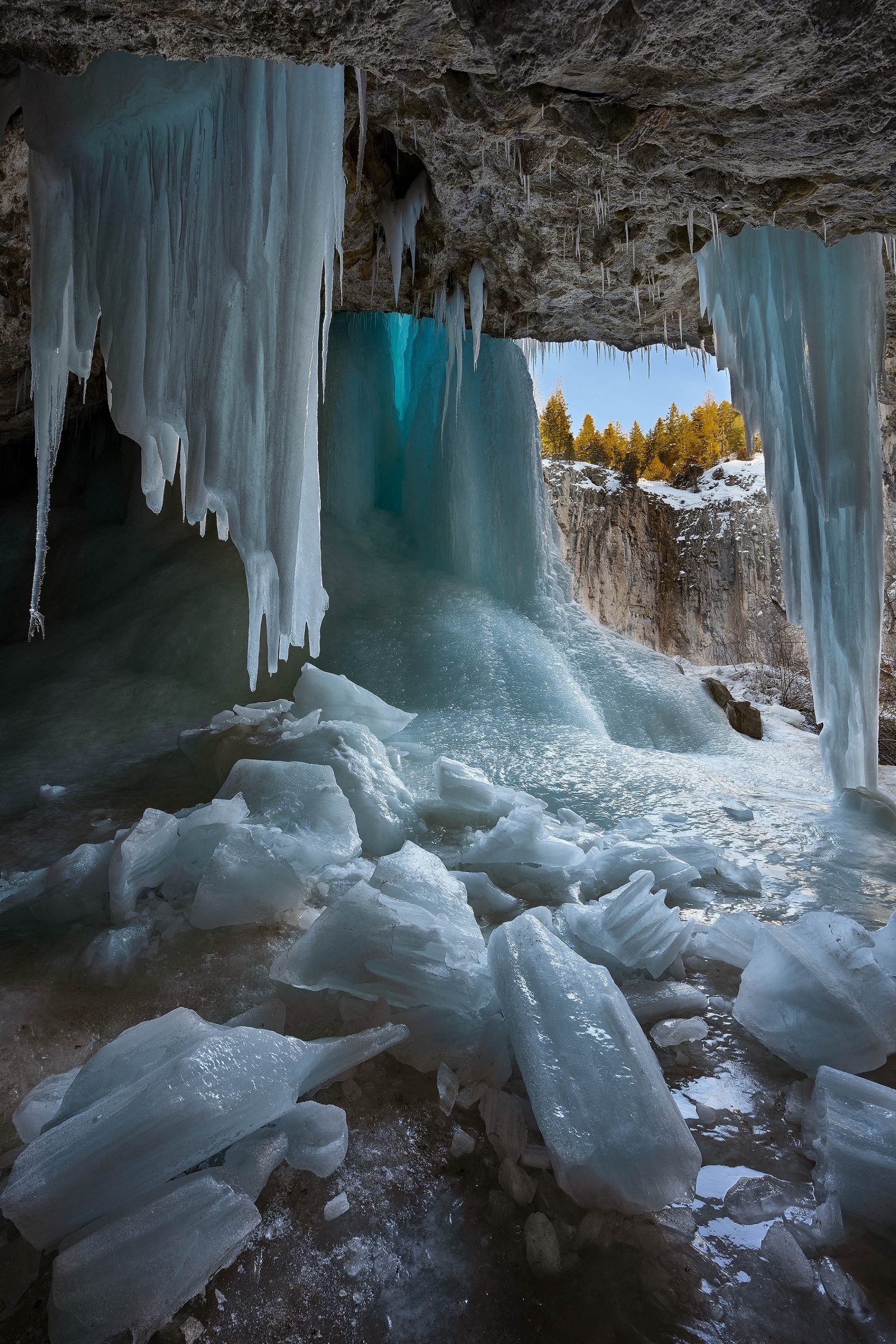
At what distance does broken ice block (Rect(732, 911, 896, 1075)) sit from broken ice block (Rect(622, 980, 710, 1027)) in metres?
0.09

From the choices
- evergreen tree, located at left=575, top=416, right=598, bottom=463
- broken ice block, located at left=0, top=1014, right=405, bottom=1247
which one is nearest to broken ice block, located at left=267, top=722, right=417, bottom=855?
broken ice block, located at left=0, top=1014, right=405, bottom=1247

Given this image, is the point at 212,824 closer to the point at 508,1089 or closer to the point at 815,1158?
the point at 508,1089

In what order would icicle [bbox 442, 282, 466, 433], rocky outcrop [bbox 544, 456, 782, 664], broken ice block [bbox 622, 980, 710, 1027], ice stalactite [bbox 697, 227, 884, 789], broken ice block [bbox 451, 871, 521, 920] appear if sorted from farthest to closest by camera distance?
rocky outcrop [bbox 544, 456, 782, 664]
icicle [bbox 442, 282, 466, 433]
ice stalactite [bbox 697, 227, 884, 789]
broken ice block [bbox 451, 871, 521, 920]
broken ice block [bbox 622, 980, 710, 1027]

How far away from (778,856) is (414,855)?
167 cm

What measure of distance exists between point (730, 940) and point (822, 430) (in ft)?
10.2

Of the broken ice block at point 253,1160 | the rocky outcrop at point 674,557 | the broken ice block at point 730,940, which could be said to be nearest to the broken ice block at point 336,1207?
the broken ice block at point 253,1160

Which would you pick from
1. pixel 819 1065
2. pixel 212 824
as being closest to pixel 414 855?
pixel 212 824

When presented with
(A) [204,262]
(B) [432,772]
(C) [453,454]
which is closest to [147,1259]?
(B) [432,772]

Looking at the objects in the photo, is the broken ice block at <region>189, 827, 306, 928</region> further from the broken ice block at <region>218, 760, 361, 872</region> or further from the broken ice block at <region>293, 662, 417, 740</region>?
the broken ice block at <region>293, 662, 417, 740</region>

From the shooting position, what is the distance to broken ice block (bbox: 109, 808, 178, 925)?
2.12m

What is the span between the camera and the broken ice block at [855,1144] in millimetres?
1047

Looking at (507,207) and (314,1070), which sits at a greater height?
(507,207)

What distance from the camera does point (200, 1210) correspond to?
1016 millimetres

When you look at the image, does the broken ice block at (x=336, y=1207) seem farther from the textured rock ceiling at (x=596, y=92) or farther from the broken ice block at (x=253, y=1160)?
the textured rock ceiling at (x=596, y=92)
